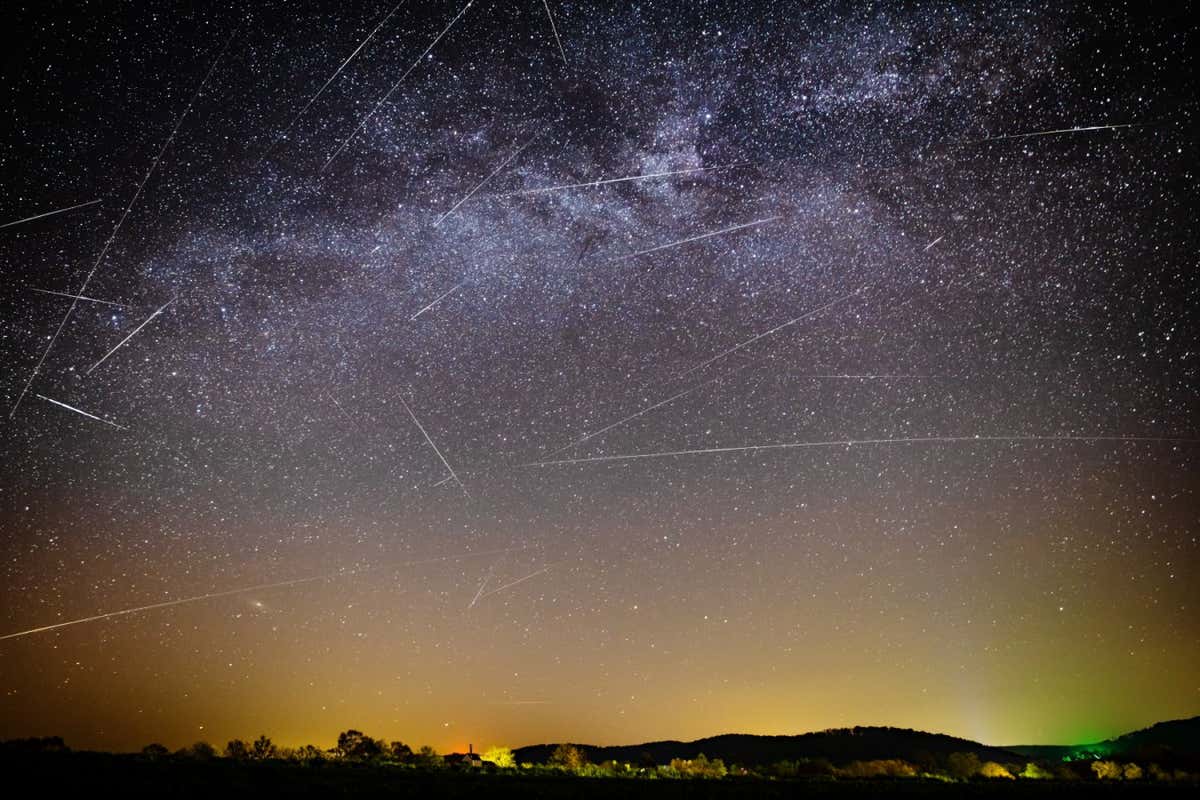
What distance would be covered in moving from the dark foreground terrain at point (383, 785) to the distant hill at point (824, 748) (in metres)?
52.1

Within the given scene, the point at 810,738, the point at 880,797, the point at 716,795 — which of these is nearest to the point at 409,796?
the point at 716,795

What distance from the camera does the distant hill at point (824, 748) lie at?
69.2 metres

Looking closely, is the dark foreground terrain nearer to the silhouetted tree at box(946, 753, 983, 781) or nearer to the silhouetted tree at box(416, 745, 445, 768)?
the silhouetted tree at box(416, 745, 445, 768)

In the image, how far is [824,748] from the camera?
244ft

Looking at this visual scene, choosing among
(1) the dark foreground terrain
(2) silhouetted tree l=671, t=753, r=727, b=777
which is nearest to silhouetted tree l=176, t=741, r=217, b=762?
(1) the dark foreground terrain

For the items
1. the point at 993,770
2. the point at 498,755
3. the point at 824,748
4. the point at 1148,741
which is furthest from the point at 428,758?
the point at 1148,741

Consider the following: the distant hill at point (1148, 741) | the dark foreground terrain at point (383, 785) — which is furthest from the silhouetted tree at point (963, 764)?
the distant hill at point (1148, 741)

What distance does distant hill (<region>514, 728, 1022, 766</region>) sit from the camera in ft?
227

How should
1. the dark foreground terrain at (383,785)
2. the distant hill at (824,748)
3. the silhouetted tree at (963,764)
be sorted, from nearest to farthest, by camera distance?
the dark foreground terrain at (383,785) → the silhouetted tree at (963,764) → the distant hill at (824,748)

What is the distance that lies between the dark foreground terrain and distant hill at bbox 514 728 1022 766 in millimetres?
52097

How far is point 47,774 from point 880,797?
16.9 meters

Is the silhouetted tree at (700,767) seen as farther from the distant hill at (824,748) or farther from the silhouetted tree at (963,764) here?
the distant hill at (824,748)

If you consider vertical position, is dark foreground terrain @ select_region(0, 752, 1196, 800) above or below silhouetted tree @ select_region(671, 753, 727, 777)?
below

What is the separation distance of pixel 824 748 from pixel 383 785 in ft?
239
